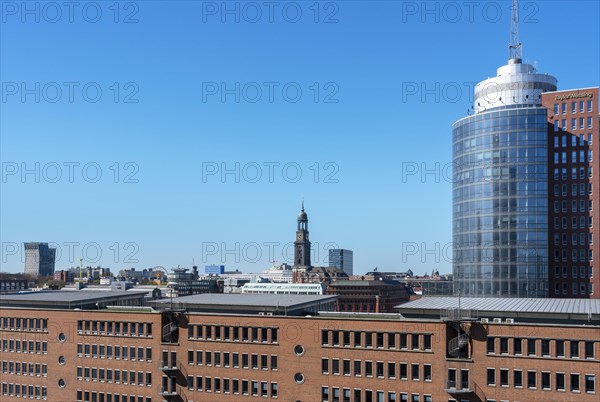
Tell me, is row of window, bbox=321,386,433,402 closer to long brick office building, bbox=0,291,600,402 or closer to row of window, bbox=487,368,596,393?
long brick office building, bbox=0,291,600,402

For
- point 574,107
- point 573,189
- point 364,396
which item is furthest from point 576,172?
point 364,396

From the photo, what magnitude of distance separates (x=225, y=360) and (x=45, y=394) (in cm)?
3036

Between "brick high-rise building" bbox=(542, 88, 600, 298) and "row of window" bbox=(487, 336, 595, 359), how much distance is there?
2148 inches

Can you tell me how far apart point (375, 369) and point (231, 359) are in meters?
19.0

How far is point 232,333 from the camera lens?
74438mm

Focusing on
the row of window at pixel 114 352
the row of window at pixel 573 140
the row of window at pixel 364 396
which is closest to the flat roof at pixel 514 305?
the row of window at pixel 364 396

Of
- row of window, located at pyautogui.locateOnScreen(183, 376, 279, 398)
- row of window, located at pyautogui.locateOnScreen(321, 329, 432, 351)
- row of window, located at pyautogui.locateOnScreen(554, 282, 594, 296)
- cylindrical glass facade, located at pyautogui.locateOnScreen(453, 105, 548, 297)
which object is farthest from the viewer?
cylindrical glass facade, located at pyautogui.locateOnScreen(453, 105, 548, 297)

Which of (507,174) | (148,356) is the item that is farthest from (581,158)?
(148,356)

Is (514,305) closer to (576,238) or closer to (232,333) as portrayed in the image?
(232,333)

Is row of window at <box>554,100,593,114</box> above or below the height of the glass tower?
above

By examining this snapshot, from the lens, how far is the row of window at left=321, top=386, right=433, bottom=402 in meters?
64.9

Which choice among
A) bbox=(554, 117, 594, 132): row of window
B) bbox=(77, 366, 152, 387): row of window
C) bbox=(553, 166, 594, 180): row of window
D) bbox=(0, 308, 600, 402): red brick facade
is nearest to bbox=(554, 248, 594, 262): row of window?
bbox=(553, 166, 594, 180): row of window

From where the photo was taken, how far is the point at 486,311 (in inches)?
2608

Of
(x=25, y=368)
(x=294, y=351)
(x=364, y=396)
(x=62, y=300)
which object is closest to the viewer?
(x=364, y=396)
